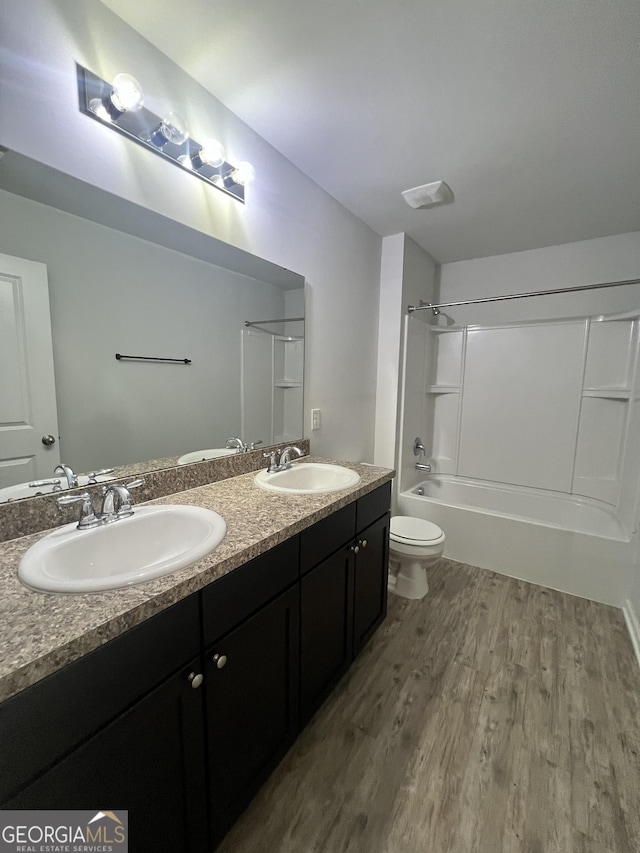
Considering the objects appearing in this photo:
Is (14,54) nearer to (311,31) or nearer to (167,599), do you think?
(311,31)

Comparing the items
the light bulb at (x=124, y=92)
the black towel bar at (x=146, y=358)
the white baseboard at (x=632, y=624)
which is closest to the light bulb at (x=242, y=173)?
the light bulb at (x=124, y=92)

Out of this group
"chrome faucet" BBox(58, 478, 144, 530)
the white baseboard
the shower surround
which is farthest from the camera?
the shower surround

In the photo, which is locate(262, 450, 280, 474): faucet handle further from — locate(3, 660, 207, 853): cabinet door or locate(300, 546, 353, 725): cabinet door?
locate(3, 660, 207, 853): cabinet door

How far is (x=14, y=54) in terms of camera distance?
87 cm

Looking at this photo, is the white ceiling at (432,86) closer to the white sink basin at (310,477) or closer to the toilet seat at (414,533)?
the white sink basin at (310,477)

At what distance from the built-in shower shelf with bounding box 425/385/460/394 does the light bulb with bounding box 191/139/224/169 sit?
232 centimetres

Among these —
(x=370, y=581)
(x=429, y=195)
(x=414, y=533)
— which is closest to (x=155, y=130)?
(x=429, y=195)

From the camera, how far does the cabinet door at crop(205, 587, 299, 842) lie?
870 millimetres

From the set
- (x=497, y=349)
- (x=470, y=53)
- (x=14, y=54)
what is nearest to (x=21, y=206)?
(x=14, y=54)

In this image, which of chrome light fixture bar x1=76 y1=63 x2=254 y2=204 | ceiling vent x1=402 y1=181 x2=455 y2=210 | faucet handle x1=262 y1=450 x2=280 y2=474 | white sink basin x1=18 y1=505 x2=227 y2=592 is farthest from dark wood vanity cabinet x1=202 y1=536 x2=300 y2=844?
ceiling vent x1=402 y1=181 x2=455 y2=210

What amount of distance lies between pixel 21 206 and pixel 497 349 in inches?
119

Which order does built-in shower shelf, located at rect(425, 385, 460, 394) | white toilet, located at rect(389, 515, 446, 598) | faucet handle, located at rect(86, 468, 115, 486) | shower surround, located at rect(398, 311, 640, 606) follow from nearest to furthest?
faucet handle, located at rect(86, 468, 115, 486) → white toilet, located at rect(389, 515, 446, 598) → shower surround, located at rect(398, 311, 640, 606) → built-in shower shelf, located at rect(425, 385, 460, 394)

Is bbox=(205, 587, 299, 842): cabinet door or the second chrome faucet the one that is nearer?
bbox=(205, 587, 299, 842): cabinet door

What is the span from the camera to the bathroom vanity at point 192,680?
57 cm
